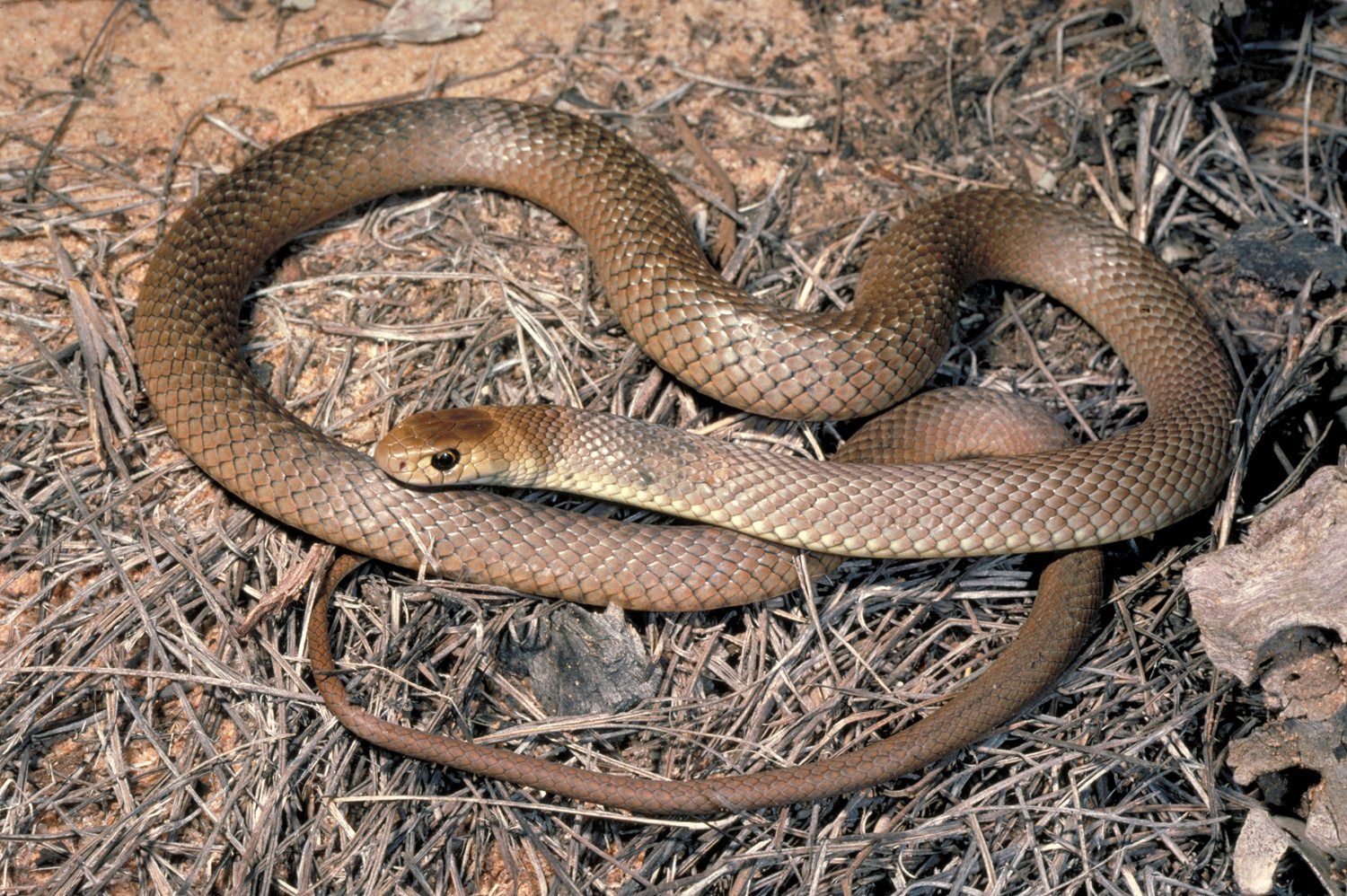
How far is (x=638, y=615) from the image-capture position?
15.3 ft

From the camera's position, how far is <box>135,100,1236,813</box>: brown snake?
14.3 ft

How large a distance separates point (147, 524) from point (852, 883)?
3363 millimetres

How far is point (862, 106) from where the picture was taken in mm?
6004

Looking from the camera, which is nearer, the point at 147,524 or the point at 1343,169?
the point at 147,524

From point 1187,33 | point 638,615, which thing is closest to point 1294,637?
point 638,615

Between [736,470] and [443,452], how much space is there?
4.17 feet

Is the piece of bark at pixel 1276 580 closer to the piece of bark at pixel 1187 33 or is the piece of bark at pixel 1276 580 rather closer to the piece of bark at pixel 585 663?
the piece of bark at pixel 585 663

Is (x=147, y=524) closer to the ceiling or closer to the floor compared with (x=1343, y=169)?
closer to the floor

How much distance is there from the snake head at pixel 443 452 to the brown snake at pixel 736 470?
0.34 feet

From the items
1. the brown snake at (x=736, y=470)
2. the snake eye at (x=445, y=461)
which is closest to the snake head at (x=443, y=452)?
the snake eye at (x=445, y=461)

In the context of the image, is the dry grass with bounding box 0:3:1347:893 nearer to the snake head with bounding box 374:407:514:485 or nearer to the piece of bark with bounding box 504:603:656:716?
the piece of bark with bounding box 504:603:656:716

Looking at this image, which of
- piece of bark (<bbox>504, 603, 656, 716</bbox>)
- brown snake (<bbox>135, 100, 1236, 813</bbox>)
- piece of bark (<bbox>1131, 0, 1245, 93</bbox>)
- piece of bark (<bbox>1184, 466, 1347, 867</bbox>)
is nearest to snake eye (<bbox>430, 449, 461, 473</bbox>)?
brown snake (<bbox>135, 100, 1236, 813</bbox>)

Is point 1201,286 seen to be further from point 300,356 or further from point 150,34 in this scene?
point 150,34

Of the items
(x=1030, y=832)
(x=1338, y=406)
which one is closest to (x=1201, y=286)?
(x=1338, y=406)
